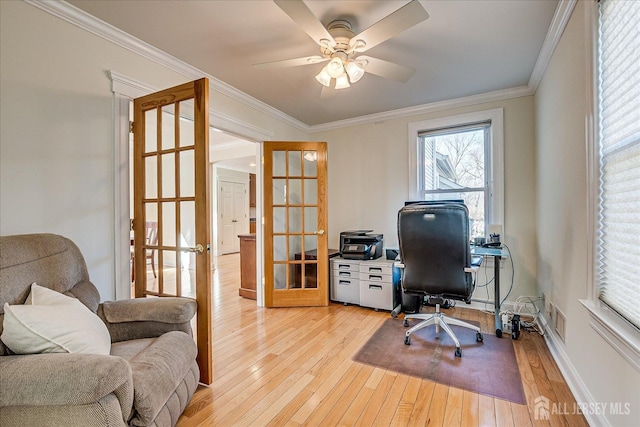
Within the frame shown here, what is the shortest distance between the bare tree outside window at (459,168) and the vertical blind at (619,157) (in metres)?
1.92

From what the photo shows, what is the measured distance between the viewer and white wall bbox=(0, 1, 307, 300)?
5.32 ft

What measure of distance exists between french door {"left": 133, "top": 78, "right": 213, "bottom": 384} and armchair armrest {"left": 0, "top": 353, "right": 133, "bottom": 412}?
0.79 metres

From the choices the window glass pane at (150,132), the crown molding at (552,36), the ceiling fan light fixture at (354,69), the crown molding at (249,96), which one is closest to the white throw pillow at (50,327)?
the window glass pane at (150,132)

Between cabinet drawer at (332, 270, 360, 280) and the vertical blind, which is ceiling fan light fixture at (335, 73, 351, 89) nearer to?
the vertical blind

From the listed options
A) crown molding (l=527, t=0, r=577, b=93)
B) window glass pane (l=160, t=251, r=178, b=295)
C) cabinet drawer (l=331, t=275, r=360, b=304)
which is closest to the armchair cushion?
window glass pane (l=160, t=251, r=178, b=295)

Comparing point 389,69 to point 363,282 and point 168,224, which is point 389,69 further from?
point 363,282

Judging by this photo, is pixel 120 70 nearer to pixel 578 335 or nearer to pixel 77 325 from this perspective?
pixel 77 325

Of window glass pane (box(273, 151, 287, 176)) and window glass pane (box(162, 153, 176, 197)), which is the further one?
window glass pane (box(273, 151, 287, 176))

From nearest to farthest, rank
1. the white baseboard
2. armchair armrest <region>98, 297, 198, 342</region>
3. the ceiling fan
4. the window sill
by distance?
1. the window sill
2. the white baseboard
3. the ceiling fan
4. armchair armrest <region>98, 297, 198, 342</region>

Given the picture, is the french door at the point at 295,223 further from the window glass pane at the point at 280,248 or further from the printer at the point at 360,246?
the printer at the point at 360,246

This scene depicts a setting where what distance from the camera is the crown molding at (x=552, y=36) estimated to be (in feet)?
5.84

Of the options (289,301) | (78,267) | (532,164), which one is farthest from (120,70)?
(532,164)

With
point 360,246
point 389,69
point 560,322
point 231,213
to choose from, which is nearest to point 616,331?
point 560,322

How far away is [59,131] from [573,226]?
336 centimetres
